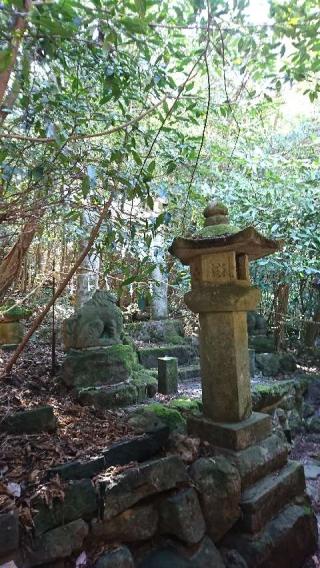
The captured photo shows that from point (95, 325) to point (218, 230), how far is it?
160cm

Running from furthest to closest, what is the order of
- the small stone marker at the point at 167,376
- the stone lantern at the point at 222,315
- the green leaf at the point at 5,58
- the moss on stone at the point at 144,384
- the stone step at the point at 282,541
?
the small stone marker at the point at 167,376, the moss on stone at the point at 144,384, the stone lantern at the point at 222,315, the stone step at the point at 282,541, the green leaf at the point at 5,58

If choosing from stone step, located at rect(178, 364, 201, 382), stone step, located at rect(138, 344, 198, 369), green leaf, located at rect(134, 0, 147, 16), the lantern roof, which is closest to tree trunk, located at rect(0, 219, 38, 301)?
the lantern roof

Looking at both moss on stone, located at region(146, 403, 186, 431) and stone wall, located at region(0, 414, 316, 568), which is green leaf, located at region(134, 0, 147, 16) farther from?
moss on stone, located at region(146, 403, 186, 431)

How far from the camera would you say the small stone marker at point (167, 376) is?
413 centimetres

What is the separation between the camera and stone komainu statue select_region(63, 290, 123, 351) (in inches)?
137

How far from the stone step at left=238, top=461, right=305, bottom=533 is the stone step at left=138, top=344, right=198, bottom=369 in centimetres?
322

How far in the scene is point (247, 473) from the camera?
2516 millimetres

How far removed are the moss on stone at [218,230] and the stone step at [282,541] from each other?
2098 millimetres

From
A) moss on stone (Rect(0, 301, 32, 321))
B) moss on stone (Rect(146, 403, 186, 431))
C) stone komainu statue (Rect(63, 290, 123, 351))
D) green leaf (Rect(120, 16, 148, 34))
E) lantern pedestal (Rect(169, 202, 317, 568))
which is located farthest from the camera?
moss on stone (Rect(0, 301, 32, 321))

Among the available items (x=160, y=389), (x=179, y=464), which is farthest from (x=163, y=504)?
(x=160, y=389)

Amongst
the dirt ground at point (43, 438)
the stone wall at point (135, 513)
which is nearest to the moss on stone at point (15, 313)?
the dirt ground at point (43, 438)

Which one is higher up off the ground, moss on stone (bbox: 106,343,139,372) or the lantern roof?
the lantern roof

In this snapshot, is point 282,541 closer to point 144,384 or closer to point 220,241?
point 144,384

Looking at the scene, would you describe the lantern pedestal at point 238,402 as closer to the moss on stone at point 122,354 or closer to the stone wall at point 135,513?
the stone wall at point 135,513
